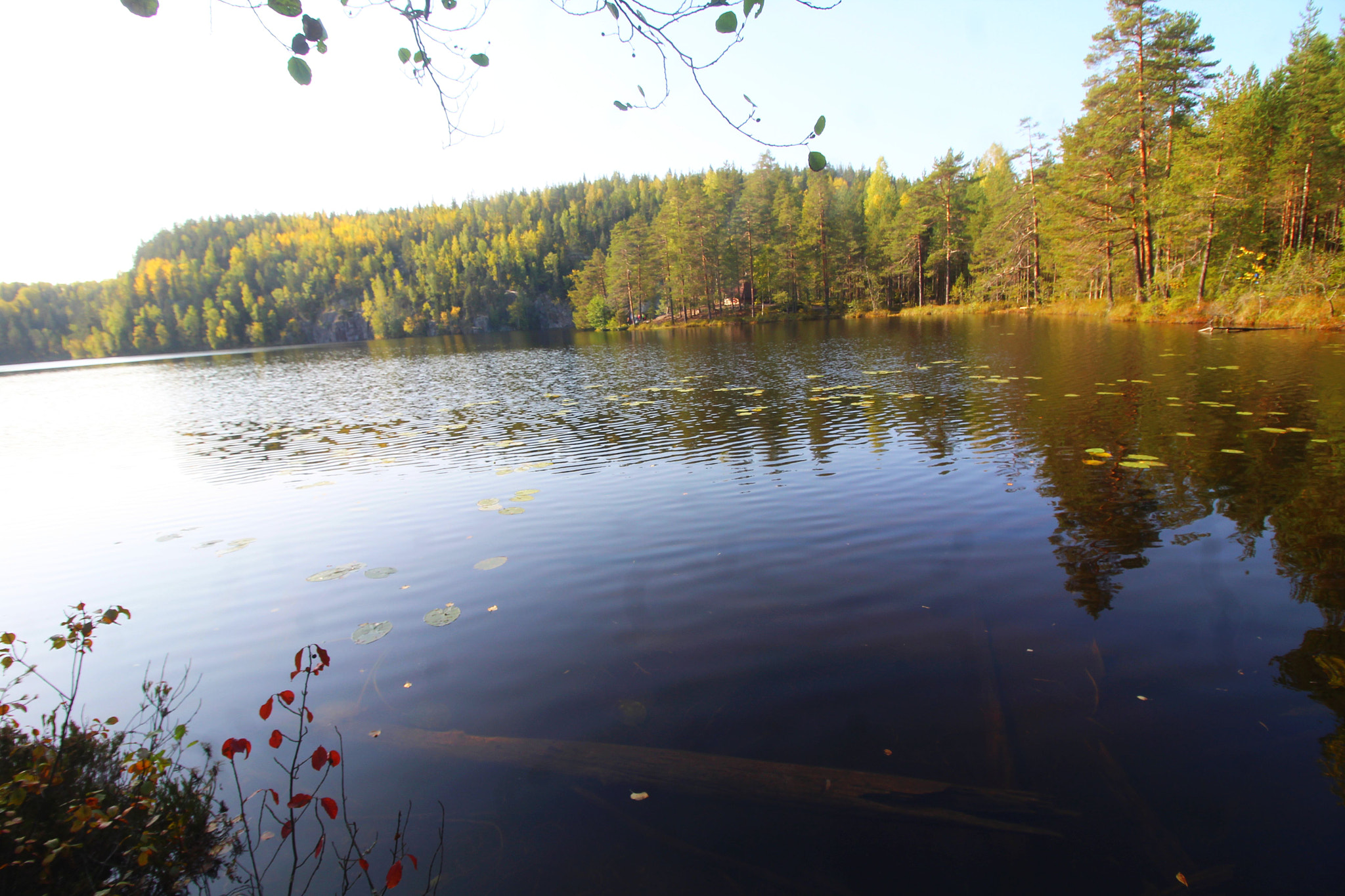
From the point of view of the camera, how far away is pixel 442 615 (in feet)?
21.6

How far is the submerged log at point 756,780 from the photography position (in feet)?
11.7

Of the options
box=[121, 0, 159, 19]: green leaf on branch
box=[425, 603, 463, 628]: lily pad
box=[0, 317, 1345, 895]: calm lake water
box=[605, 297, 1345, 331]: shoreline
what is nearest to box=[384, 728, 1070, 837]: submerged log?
box=[0, 317, 1345, 895]: calm lake water

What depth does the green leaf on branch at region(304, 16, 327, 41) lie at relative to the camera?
3305mm

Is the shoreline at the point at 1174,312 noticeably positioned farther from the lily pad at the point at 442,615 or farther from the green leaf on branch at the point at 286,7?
the green leaf on branch at the point at 286,7

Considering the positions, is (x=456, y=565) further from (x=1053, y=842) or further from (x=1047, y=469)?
(x=1047, y=469)

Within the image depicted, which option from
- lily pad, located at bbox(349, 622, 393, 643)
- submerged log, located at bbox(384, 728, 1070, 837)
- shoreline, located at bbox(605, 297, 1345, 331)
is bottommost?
submerged log, located at bbox(384, 728, 1070, 837)

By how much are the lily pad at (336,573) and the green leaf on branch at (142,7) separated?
22.4ft

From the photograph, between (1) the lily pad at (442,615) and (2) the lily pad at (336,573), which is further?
(2) the lily pad at (336,573)

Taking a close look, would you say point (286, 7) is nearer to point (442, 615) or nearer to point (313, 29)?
point (313, 29)

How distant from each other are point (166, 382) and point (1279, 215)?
78.6 m

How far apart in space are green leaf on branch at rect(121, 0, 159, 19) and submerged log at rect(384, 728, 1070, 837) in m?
4.74

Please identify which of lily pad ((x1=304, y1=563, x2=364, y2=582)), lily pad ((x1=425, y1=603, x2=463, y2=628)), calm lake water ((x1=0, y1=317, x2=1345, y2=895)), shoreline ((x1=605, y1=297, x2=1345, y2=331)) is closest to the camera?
calm lake water ((x1=0, y1=317, x2=1345, y2=895))

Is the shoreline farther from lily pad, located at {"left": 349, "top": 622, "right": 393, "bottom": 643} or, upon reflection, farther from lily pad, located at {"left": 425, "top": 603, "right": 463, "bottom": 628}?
lily pad, located at {"left": 349, "top": 622, "right": 393, "bottom": 643}

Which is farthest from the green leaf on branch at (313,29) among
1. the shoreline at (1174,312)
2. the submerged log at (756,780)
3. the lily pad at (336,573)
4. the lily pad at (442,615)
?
the shoreline at (1174,312)
